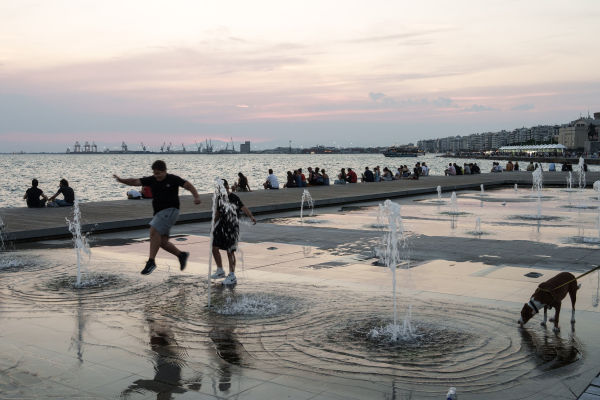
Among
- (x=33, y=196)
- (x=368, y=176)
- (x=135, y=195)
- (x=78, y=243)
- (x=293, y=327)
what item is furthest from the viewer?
(x=368, y=176)

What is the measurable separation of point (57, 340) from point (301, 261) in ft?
16.8

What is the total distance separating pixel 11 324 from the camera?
603 centimetres

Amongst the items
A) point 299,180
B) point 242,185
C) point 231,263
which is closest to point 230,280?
point 231,263

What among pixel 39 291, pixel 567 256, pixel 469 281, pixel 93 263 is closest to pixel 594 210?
pixel 567 256

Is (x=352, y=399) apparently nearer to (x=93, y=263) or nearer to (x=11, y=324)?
(x=11, y=324)

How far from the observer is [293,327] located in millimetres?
6043

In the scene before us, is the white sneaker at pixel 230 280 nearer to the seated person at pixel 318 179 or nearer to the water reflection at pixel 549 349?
the water reflection at pixel 549 349

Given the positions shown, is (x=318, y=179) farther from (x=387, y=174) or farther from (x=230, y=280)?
(x=230, y=280)

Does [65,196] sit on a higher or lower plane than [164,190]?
lower

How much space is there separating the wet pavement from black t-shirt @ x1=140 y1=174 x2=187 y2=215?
121 cm

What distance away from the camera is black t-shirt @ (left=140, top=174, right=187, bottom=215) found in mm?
7777

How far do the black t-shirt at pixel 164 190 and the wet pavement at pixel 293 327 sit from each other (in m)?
1.21

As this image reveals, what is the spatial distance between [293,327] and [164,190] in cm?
298

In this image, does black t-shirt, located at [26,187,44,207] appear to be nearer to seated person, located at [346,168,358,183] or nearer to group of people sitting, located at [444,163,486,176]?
seated person, located at [346,168,358,183]
